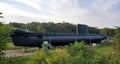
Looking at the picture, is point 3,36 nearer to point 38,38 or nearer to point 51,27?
point 38,38

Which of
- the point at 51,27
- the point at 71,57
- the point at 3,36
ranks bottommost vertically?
the point at 71,57

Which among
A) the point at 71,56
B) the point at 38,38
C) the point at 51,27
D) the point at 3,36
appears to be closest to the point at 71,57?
the point at 71,56

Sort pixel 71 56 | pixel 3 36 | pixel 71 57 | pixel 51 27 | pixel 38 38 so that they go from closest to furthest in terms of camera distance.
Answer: pixel 71 57
pixel 71 56
pixel 3 36
pixel 38 38
pixel 51 27

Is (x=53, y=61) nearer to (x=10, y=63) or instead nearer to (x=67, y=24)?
(x=10, y=63)

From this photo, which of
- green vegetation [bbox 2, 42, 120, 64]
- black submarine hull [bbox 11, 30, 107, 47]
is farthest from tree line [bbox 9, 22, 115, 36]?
green vegetation [bbox 2, 42, 120, 64]

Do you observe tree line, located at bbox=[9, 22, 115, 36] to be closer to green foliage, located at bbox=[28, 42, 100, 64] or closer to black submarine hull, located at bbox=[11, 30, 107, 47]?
black submarine hull, located at bbox=[11, 30, 107, 47]

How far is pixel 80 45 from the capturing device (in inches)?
479

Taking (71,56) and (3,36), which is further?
(3,36)

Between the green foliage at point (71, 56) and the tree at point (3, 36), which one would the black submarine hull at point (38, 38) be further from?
the green foliage at point (71, 56)

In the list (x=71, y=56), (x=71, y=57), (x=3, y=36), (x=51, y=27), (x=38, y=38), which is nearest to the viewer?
(x=71, y=57)

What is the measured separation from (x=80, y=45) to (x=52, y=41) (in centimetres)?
3860

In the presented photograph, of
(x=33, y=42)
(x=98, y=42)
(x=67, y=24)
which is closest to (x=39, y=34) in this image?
(x=33, y=42)

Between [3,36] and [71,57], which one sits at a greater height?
[3,36]

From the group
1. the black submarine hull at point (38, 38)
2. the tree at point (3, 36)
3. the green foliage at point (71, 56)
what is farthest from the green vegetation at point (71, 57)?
the black submarine hull at point (38, 38)
